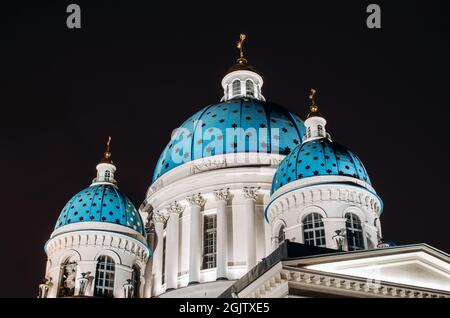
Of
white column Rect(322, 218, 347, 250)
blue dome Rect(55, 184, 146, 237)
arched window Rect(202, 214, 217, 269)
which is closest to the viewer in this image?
white column Rect(322, 218, 347, 250)

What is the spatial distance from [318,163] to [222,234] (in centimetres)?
727

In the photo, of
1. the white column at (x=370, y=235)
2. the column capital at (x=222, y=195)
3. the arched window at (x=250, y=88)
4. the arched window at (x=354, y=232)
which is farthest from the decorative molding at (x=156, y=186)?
the white column at (x=370, y=235)

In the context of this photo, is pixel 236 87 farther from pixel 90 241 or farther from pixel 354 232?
pixel 354 232

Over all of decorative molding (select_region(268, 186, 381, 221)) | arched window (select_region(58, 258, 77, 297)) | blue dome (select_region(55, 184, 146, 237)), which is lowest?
arched window (select_region(58, 258, 77, 297))

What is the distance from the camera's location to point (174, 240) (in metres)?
42.2

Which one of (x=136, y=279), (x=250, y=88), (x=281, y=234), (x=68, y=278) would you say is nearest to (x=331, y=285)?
(x=281, y=234)

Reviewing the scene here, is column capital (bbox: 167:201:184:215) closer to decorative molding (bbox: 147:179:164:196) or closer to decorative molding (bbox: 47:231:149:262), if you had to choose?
decorative molding (bbox: 147:179:164:196)

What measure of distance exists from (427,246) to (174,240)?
18.0 metres

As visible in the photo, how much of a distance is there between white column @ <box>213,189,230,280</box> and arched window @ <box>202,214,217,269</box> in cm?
94

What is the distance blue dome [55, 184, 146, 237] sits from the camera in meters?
40.3

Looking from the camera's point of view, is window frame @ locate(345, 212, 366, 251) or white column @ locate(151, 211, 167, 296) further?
white column @ locate(151, 211, 167, 296)

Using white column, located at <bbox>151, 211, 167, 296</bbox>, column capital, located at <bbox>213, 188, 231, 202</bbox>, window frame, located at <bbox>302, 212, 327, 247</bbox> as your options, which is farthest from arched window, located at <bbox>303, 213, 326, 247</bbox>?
white column, located at <bbox>151, 211, 167, 296</bbox>

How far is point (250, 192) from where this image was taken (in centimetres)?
4147
